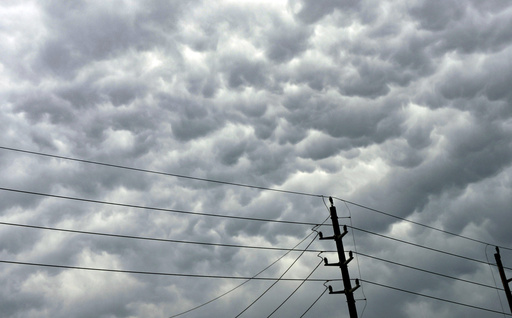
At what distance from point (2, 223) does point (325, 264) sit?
17.9 meters

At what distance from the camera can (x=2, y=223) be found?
75.5 ft

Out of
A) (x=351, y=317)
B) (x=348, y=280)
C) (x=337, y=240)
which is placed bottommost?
(x=351, y=317)

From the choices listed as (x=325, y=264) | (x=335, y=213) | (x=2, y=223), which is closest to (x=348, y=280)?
(x=325, y=264)

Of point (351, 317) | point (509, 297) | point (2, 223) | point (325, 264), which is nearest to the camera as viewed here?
point (2, 223)

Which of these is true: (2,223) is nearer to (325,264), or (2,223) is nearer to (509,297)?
(325,264)

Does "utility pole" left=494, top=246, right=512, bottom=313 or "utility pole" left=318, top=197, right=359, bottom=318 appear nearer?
"utility pole" left=318, top=197, right=359, bottom=318

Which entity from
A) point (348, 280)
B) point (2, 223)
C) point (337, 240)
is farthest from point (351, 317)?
point (2, 223)

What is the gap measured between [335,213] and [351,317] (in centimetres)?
635

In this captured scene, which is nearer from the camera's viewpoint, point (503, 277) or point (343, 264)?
point (343, 264)

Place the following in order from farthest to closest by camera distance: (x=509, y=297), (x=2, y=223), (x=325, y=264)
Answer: (x=509, y=297) → (x=325, y=264) → (x=2, y=223)

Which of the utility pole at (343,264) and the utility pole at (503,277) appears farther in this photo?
the utility pole at (503,277)

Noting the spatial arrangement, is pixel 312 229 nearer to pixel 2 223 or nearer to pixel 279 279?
pixel 279 279

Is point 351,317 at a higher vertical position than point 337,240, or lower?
lower

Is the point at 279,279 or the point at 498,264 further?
the point at 498,264
